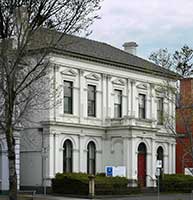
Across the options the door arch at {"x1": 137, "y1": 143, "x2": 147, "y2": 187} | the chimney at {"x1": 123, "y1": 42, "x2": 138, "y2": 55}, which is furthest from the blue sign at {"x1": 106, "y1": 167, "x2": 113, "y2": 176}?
the chimney at {"x1": 123, "y1": 42, "x2": 138, "y2": 55}

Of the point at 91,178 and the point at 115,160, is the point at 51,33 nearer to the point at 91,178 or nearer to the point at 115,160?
the point at 91,178

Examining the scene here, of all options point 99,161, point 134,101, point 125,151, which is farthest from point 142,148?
point 134,101

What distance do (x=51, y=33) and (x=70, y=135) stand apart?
23981 millimetres

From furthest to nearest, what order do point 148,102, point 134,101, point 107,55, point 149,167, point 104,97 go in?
point 148,102 < point 134,101 < point 107,55 < point 149,167 < point 104,97

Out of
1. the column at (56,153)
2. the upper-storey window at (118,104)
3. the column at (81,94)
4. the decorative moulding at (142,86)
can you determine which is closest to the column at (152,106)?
the decorative moulding at (142,86)

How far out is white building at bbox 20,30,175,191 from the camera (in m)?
48.5

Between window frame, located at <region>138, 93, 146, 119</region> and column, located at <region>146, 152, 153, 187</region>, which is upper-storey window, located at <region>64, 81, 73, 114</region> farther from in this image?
window frame, located at <region>138, 93, 146, 119</region>

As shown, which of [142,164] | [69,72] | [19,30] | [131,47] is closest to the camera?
[19,30]

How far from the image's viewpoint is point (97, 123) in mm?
52625

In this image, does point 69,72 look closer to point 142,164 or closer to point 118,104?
point 118,104

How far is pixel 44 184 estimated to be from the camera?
47.8 metres

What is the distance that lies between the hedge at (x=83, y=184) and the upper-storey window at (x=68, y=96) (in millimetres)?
5500

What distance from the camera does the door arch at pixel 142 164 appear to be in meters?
53.4

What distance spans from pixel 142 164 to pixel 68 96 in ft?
29.3
